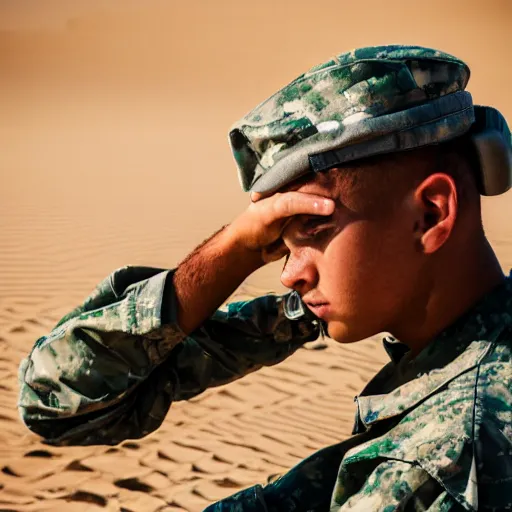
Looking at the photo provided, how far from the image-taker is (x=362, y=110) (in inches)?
78.4

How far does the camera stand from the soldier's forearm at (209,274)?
2369 mm

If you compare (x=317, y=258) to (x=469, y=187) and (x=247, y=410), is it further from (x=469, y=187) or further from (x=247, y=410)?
(x=247, y=410)

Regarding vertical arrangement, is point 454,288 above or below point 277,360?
above

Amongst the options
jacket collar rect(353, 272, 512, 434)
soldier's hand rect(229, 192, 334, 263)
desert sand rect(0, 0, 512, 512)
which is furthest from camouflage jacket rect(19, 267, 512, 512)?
desert sand rect(0, 0, 512, 512)

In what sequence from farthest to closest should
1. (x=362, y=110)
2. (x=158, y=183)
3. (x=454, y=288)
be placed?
(x=158, y=183), (x=454, y=288), (x=362, y=110)

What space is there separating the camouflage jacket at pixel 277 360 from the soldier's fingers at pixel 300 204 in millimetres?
420

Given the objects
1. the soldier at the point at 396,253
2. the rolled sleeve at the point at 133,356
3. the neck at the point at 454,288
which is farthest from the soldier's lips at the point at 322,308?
the rolled sleeve at the point at 133,356

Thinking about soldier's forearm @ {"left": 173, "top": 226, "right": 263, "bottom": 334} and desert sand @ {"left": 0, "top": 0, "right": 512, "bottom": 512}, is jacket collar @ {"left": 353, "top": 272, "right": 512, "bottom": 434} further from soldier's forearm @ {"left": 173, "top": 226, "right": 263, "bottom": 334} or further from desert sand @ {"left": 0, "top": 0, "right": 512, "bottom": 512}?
desert sand @ {"left": 0, "top": 0, "right": 512, "bottom": 512}

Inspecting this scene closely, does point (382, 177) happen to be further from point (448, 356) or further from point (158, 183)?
point (158, 183)

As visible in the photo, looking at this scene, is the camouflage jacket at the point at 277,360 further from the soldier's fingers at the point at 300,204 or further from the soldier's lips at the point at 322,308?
the soldier's fingers at the point at 300,204

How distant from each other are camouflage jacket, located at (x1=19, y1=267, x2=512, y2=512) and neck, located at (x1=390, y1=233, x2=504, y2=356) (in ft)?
0.12

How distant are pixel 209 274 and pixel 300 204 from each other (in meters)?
0.43

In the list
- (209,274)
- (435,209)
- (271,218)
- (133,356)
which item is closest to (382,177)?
(435,209)

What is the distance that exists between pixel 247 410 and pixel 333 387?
899 millimetres
